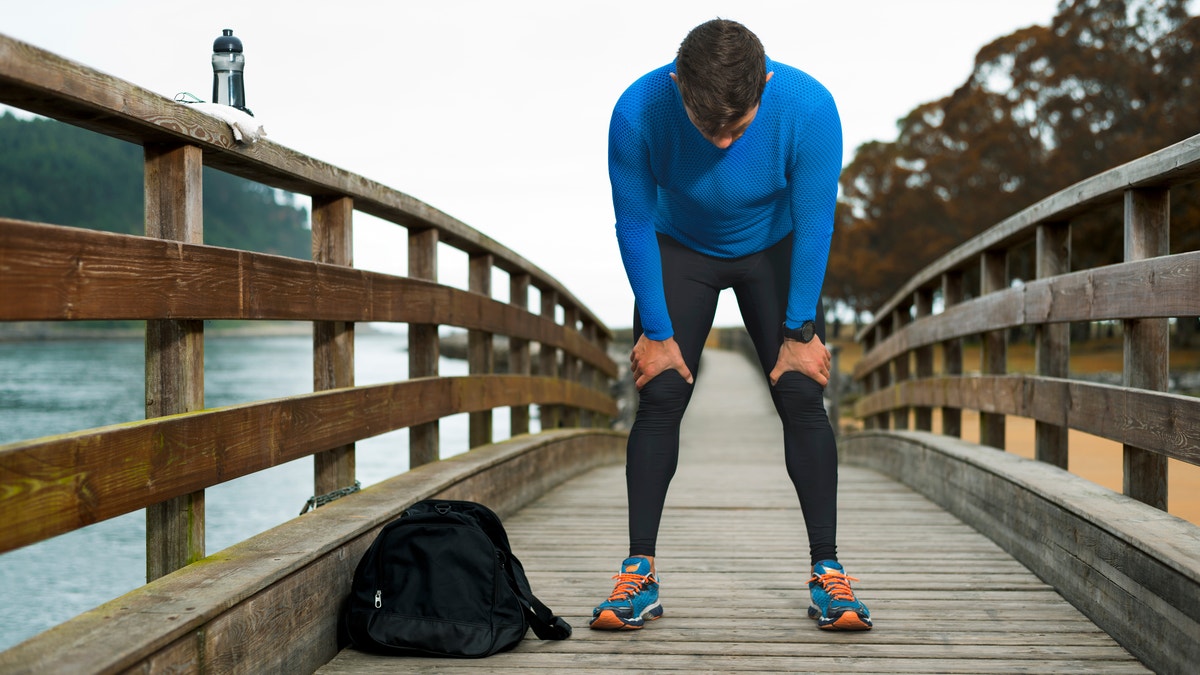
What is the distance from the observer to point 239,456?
2234 millimetres

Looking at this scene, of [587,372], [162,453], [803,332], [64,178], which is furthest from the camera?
[64,178]

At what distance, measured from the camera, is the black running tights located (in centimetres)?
280

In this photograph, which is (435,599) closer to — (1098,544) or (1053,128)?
(1098,544)

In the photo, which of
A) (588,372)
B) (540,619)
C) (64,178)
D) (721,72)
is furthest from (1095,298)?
(64,178)

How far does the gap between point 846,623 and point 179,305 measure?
1.70 m

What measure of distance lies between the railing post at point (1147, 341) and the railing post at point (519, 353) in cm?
317

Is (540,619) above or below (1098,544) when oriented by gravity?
below

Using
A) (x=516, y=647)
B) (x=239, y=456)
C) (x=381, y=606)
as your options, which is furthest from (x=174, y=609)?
(x=516, y=647)

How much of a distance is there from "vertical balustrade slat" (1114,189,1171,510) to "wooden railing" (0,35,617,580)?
86.5 inches

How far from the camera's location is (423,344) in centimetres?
378

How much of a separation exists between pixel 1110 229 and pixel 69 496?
2723 cm

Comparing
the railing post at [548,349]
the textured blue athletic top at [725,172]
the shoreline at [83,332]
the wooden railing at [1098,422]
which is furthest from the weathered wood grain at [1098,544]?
the shoreline at [83,332]

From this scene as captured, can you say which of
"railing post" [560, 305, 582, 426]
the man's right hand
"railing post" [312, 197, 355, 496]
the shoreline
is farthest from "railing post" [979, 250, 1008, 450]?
the shoreline

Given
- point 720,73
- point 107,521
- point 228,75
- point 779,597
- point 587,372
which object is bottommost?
point 107,521
